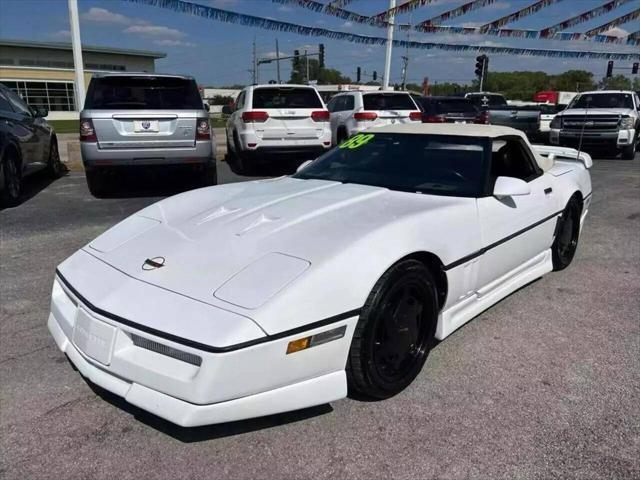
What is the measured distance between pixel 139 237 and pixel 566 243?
140 inches

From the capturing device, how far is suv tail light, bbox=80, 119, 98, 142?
6.72 meters

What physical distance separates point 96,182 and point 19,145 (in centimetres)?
106

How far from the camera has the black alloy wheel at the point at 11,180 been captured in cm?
660

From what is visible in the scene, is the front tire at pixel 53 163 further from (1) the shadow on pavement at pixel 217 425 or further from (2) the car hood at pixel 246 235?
(1) the shadow on pavement at pixel 217 425

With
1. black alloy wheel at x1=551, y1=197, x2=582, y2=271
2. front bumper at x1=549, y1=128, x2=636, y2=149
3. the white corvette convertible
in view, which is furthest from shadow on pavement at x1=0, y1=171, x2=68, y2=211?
front bumper at x1=549, y1=128, x2=636, y2=149

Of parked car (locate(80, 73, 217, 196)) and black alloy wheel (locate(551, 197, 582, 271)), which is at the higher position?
parked car (locate(80, 73, 217, 196))

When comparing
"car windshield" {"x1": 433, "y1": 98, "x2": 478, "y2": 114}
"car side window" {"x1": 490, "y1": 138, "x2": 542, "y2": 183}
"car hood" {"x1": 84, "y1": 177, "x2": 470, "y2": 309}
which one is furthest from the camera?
"car windshield" {"x1": 433, "y1": 98, "x2": 478, "y2": 114}

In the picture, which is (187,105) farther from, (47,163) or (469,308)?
Result: (469,308)

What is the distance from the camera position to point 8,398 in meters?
2.58

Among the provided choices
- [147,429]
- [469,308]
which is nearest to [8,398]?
[147,429]

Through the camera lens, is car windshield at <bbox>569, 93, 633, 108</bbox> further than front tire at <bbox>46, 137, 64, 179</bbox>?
Yes

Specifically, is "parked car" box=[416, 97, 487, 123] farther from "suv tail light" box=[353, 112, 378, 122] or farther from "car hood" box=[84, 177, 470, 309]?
"car hood" box=[84, 177, 470, 309]

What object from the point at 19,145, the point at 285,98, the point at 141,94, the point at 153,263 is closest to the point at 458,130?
the point at 153,263

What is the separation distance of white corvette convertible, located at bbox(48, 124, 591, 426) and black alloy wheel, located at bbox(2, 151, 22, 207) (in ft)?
14.3
